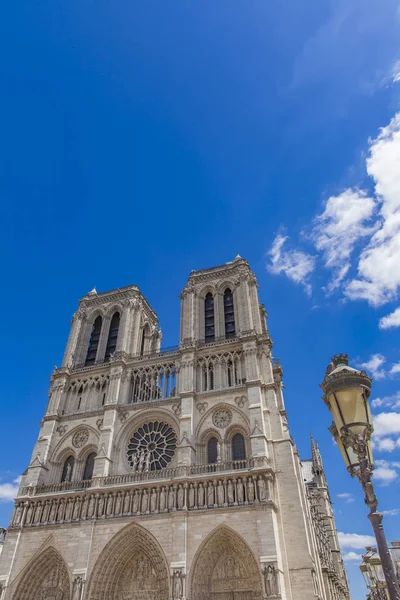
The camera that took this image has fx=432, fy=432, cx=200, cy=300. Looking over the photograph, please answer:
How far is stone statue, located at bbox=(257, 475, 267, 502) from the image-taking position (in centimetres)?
2169

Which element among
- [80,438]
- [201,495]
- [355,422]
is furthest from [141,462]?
[355,422]

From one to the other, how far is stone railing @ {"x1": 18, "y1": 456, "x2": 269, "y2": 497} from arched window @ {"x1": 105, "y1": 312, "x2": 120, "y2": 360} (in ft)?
32.8

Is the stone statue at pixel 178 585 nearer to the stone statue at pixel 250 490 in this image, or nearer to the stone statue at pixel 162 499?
the stone statue at pixel 162 499

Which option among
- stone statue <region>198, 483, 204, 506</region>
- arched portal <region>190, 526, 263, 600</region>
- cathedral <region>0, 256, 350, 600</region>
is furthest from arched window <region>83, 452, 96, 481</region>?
arched portal <region>190, 526, 263, 600</region>

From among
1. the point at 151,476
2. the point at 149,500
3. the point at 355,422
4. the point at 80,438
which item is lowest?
the point at 355,422

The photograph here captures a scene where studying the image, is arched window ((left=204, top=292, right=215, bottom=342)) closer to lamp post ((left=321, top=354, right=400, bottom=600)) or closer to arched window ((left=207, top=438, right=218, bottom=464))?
arched window ((left=207, top=438, right=218, bottom=464))

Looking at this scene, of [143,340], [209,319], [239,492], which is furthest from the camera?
[143,340]

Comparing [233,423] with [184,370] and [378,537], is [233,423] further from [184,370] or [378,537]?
[378,537]

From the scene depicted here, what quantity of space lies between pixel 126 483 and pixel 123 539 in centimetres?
279

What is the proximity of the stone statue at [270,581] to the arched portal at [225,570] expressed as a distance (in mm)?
753

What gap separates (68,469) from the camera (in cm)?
2828

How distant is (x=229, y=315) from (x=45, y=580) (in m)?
19.8

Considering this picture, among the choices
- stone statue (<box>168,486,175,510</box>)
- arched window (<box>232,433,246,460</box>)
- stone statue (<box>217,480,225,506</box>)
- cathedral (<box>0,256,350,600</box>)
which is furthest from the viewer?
arched window (<box>232,433,246,460</box>)

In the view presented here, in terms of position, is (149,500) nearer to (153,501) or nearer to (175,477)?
(153,501)
